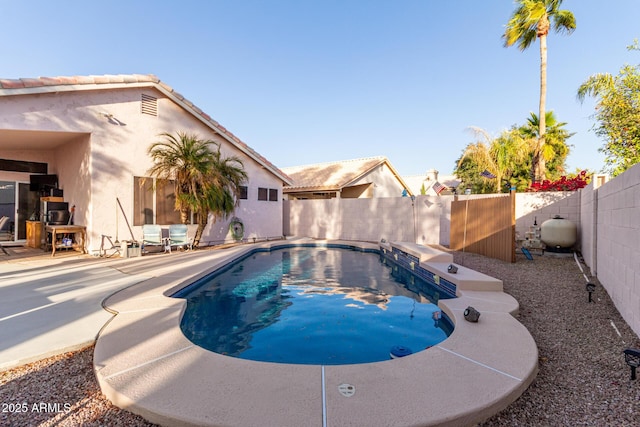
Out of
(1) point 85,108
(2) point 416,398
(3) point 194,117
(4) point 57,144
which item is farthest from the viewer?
(3) point 194,117

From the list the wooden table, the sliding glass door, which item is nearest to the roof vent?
the wooden table

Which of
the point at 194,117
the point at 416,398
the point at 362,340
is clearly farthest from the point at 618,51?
the point at 194,117

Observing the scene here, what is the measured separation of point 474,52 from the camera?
16.0 m

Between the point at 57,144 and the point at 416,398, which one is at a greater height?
the point at 57,144

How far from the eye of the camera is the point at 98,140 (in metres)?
9.63

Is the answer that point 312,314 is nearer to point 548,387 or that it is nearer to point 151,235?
point 548,387

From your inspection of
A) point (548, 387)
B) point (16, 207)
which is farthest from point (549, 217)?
point (16, 207)

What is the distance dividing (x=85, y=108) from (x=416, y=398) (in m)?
11.4

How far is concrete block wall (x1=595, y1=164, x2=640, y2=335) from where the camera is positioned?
4.03 m

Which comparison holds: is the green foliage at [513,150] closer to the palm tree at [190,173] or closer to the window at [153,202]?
the palm tree at [190,173]

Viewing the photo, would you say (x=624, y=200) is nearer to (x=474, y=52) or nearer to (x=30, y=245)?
(x=474, y=52)

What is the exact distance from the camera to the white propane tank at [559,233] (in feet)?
31.4

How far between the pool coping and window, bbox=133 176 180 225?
25.9 feet

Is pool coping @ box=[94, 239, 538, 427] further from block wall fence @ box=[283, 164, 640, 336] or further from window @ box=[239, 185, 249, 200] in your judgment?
window @ box=[239, 185, 249, 200]
